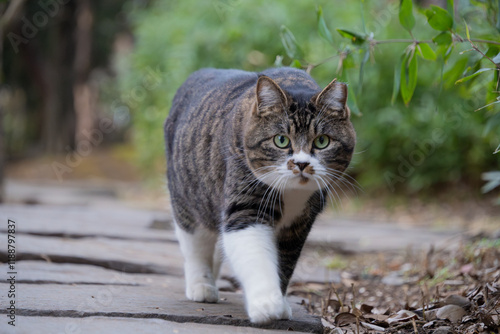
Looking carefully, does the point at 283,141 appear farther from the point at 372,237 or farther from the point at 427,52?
the point at 372,237

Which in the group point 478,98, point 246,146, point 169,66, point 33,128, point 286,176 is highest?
point 33,128

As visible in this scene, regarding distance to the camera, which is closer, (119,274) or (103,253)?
(119,274)

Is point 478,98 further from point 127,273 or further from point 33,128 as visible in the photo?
point 33,128

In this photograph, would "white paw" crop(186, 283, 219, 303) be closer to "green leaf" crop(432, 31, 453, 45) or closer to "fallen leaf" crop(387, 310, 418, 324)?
"fallen leaf" crop(387, 310, 418, 324)

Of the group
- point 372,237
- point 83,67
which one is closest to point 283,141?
point 372,237

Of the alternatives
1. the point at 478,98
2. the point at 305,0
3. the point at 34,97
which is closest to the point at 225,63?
the point at 305,0

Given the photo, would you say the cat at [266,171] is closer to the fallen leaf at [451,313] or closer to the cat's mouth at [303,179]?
the cat's mouth at [303,179]

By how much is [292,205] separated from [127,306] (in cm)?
81

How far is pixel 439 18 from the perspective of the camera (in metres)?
2.49

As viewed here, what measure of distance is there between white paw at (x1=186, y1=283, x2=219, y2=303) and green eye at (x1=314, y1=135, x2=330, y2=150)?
0.89 metres

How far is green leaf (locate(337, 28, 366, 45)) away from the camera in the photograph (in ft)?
9.37

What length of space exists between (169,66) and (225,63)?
152 cm

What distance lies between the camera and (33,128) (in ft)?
73.1

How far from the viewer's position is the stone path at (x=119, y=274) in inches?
81.5
